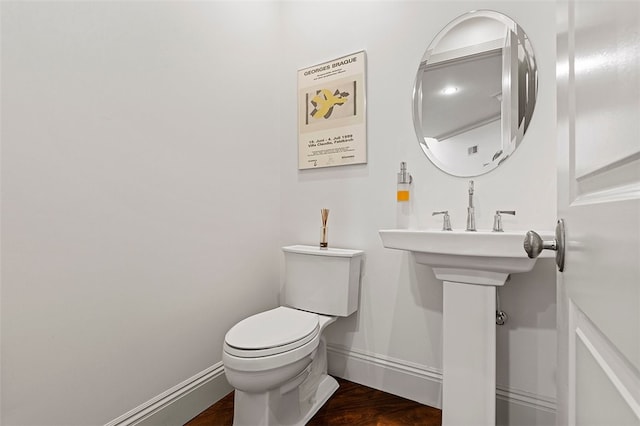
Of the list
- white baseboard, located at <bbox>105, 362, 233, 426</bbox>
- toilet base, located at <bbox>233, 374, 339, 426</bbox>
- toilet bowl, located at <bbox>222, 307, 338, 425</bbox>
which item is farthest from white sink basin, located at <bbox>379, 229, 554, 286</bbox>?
white baseboard, located at <bbox>105, 362, 233, 426</bbox>

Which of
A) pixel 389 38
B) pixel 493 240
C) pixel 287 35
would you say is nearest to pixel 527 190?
pixel 493 240

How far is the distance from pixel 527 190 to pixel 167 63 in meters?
1.66

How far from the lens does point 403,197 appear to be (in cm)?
151

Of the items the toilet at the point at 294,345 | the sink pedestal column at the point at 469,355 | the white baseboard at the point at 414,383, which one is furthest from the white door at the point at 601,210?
the white baseboard at the point at 414,383

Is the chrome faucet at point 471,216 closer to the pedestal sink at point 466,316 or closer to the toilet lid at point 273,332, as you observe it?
the pedestal sink at point 466,316

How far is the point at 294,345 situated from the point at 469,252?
73 cm

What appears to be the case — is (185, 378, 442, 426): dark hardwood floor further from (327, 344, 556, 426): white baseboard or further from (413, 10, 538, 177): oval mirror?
(413, 10, 538, 177): oval mirror

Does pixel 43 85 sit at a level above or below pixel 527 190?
above

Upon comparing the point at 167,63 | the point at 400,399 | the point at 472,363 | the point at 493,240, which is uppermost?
the point at 167,63

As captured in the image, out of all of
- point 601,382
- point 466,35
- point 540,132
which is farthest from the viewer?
point 466,35

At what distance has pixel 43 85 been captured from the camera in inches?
39.0

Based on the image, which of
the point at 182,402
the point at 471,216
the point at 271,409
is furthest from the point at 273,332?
A: the point at 471,216

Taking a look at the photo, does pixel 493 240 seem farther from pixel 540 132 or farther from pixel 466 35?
pixel 466 35

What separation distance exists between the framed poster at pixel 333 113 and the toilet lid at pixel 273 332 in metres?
0.87
